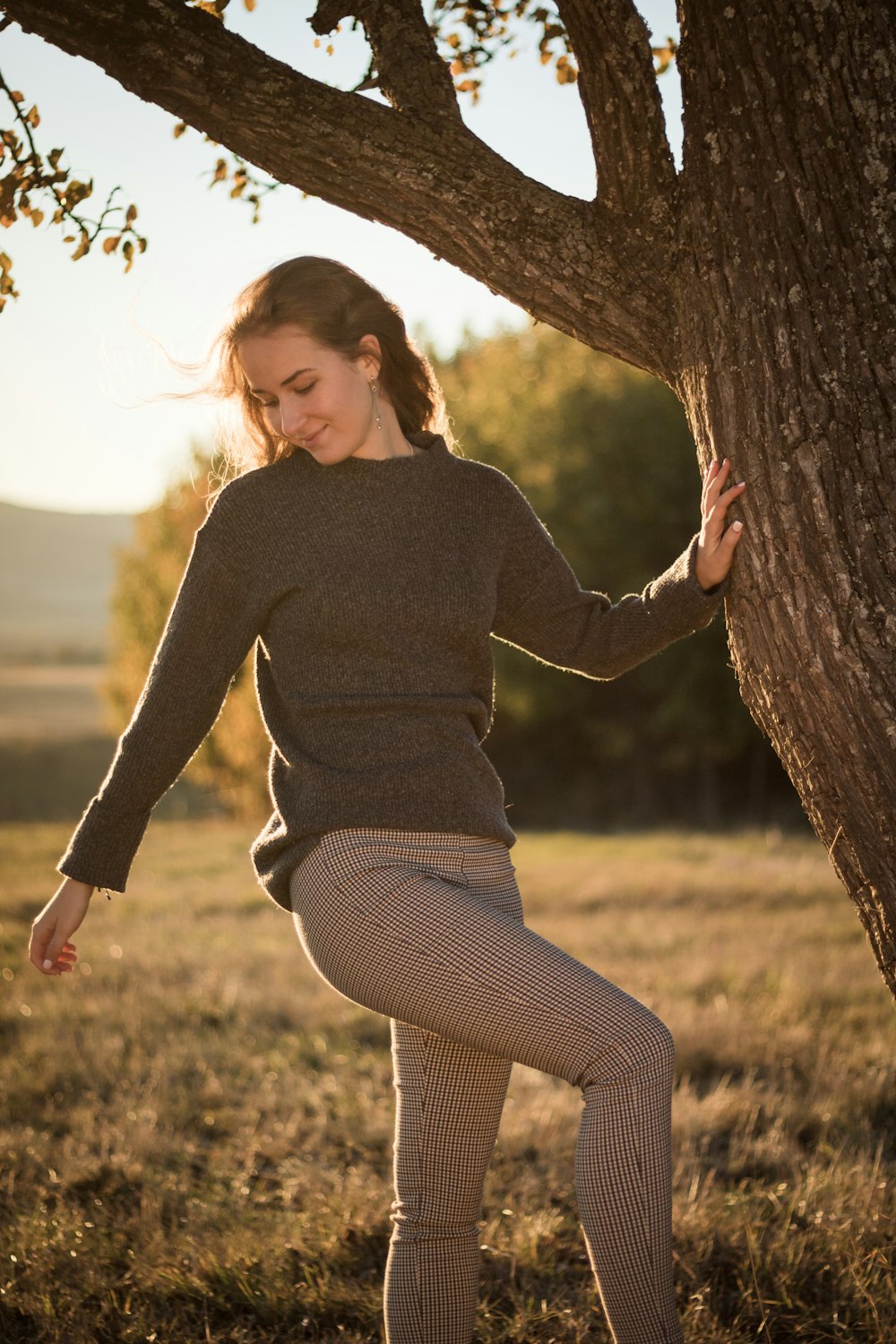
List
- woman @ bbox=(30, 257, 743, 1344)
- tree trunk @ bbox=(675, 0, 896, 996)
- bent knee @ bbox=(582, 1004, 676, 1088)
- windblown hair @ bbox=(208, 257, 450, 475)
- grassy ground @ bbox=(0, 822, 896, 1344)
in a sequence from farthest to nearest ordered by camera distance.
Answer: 1. grassy ground @ bbox=(0, 822, 896, 1344)
2. windblown hair @ bbox=(208, 257, 450, 475)
3. tree trunk @ bbox=(675, 0, 896, 996)
4. woman @ bbox=(30, 257, 743, 1344)
5. bent knee @ bbox=(582, 1004, 676, 1088)

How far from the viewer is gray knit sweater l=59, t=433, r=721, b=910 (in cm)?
230

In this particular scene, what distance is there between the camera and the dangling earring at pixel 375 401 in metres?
2.58

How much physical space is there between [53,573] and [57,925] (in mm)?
87138

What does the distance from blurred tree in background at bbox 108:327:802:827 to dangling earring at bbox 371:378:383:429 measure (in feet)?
52.5

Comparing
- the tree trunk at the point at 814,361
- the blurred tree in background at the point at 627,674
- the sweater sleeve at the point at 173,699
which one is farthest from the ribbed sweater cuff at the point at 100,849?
the blurred tree in background at the point at 627,674

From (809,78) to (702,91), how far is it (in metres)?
0.22

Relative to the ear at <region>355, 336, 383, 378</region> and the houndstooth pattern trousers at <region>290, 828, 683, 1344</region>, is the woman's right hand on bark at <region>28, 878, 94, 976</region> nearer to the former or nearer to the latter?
the houndstooth pattern trousers at <region>290, 828, 683, 1344</region>

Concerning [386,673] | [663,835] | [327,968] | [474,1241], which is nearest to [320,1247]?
[474,1241]

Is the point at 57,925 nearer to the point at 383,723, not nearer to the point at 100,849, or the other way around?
the point at 100,849

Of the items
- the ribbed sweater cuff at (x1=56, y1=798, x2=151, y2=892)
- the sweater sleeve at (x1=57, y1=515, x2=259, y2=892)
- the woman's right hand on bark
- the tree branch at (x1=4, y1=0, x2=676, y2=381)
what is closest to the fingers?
the tree branch at (x1=4, y1=0, x2=676, y2=381)

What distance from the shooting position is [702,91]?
2408mm

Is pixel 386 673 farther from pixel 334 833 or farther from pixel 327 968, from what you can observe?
pixel 327 968

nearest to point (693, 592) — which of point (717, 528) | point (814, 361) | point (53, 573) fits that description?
point (717, 528)

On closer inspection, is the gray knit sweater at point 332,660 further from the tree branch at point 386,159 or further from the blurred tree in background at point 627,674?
the blurred tree in background at point 627,674
